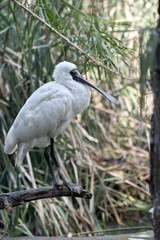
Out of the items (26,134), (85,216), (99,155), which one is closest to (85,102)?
(26,134)

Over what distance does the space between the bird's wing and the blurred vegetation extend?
0.87 feet

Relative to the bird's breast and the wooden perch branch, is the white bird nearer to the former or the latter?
the bird's breast

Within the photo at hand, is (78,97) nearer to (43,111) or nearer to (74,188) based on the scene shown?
(43,111)

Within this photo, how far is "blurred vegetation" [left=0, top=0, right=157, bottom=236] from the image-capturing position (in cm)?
330

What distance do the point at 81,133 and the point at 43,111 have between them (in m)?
1.40

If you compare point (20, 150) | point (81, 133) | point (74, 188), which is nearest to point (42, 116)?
point (20, 150)

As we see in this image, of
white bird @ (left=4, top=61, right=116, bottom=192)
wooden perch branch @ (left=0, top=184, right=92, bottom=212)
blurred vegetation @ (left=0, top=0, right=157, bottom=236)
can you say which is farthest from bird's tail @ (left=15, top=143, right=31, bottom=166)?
blurred vegetation @ (left=0, top=0, right=157, bottom=236)

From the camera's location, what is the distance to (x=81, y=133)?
4.31m

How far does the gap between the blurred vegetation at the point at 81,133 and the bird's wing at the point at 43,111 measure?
0.87 feet

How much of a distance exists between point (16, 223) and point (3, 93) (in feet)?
3.77

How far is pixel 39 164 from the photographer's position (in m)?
4.06

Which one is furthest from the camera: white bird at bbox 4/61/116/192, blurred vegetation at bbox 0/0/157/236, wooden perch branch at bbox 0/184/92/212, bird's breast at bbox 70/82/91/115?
blurred vegetation at bbox 0/0/157/236

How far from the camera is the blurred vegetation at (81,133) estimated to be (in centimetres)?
330

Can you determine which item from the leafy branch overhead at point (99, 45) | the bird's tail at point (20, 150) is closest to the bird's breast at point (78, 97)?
the leafy branch overhead at point (99, 45)
